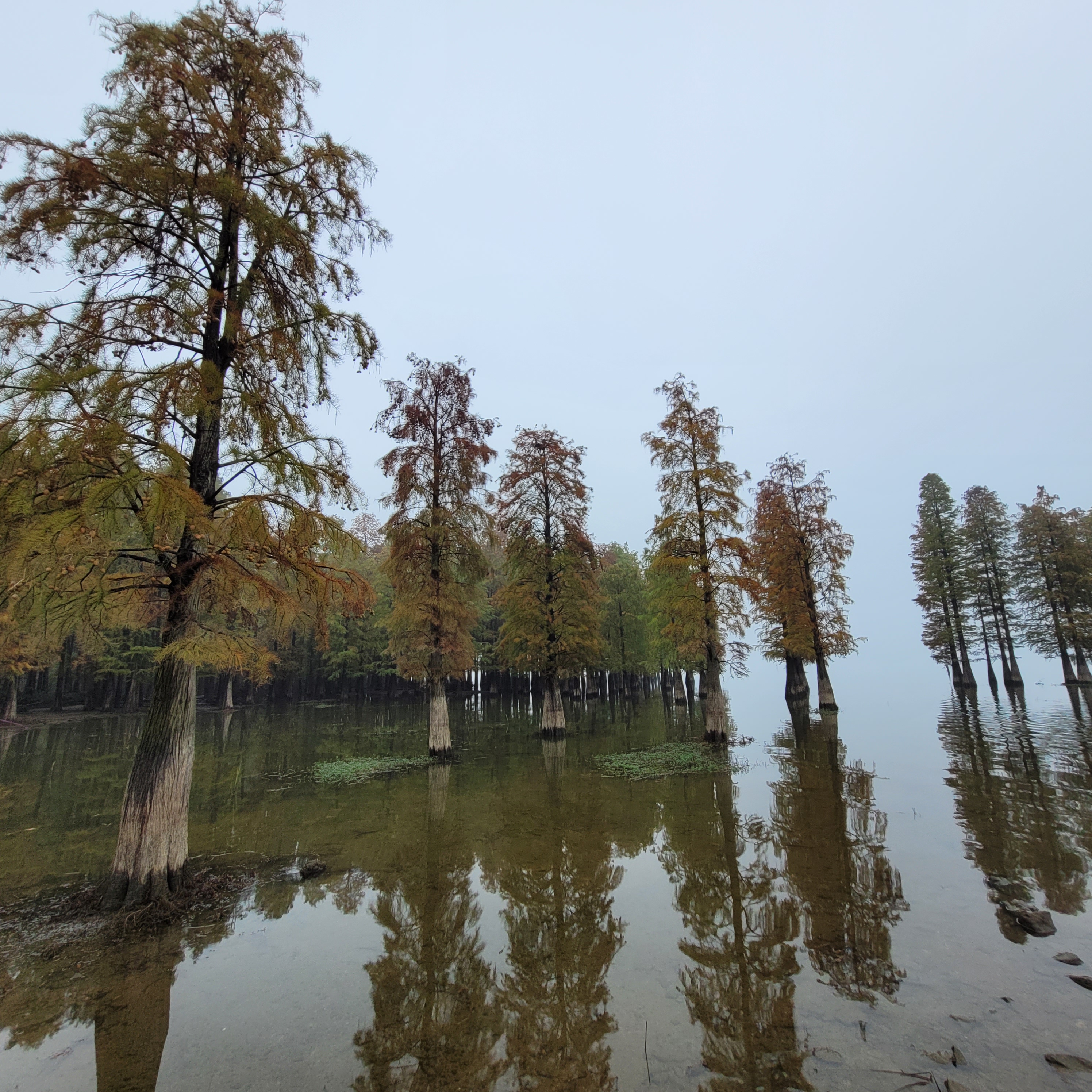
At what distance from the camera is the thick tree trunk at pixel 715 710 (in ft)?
71.3

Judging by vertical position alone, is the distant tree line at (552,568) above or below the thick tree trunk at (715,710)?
above

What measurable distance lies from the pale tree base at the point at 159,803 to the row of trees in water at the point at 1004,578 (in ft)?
165

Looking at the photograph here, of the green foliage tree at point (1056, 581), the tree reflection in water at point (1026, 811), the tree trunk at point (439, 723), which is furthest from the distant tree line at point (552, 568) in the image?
the green foliage tree at point (1056, 581)

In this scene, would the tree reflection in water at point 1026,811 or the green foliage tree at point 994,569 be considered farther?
the green foliage tree at point 994,569

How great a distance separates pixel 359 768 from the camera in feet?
63.5

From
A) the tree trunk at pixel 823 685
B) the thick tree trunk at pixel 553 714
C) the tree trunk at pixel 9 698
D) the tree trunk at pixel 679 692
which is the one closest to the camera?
the thick tree trunk at pixel 553 714

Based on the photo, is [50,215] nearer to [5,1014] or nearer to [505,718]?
[5,1014]

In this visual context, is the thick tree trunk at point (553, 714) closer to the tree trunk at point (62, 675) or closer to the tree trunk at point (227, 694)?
the tree trunk at point (227, 694)

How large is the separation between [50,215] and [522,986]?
485 inches

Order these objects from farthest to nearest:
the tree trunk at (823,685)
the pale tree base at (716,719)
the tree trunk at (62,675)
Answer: the tree trunk at (62,675) < the tree trunk at (823,685) < the pale tree base at (716,719)

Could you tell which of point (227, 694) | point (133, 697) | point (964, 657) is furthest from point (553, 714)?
point (133, 697)

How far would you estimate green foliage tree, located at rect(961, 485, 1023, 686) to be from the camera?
41.8m

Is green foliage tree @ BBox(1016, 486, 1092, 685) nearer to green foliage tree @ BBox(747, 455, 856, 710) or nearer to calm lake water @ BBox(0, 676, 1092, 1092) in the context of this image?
green foliage tree @ BBox(747, 455, 856, 710)

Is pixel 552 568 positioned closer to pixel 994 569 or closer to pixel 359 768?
pixel 359 768
